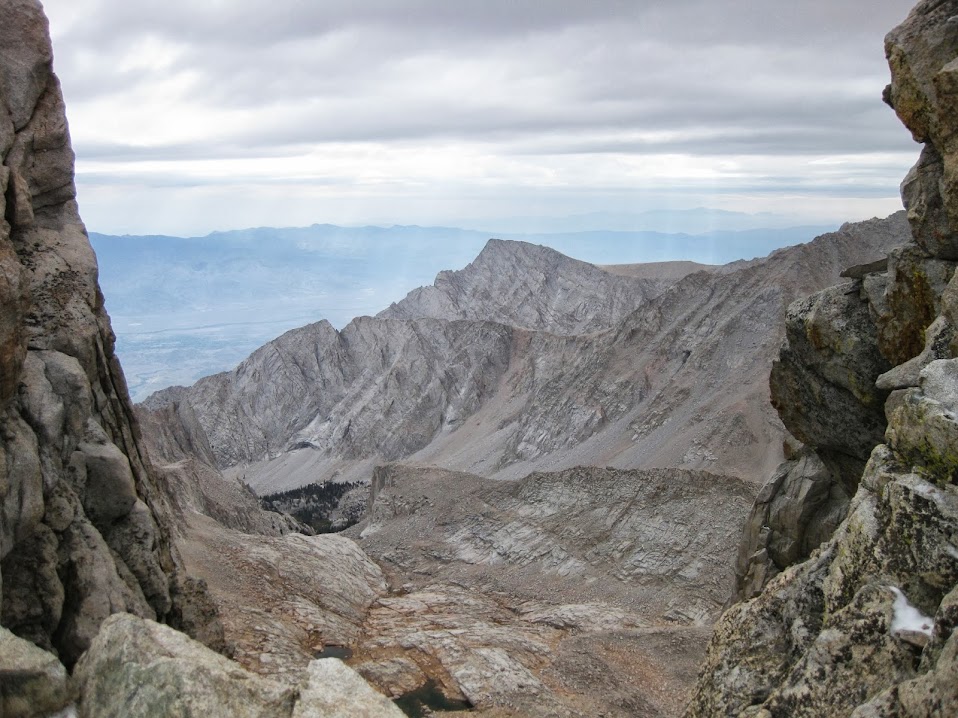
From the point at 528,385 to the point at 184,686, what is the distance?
8725cm

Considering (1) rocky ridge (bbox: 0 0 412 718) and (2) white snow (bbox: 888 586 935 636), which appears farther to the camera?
(1) rocky ridge (bbox: 0 0 412 718)

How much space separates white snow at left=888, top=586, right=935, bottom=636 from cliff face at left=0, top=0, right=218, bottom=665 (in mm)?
14974

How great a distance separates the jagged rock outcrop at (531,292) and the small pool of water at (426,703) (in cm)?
10684

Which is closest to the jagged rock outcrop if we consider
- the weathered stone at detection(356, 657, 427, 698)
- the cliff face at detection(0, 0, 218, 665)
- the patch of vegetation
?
the patch of vegetation

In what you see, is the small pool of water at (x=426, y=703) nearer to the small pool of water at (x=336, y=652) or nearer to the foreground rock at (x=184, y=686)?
the small pool of water at (x=336, y=652)

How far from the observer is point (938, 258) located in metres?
17.0

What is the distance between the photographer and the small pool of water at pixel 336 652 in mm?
32531

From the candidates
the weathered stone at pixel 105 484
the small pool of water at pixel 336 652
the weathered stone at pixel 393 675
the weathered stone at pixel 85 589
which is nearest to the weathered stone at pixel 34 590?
the weathered stone at pixel 85 589

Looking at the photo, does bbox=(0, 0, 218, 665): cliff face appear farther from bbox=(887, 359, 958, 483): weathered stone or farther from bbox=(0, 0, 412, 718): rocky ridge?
bbox=(887, 359, 958, 483): weathered stone

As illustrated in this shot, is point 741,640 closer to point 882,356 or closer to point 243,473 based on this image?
point 882,356

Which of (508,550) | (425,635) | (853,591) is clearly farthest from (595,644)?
(853,591)

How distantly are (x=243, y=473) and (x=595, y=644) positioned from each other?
89419mm

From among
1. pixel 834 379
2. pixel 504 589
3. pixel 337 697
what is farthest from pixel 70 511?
pixel 504 589

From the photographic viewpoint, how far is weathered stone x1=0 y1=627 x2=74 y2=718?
39.7 ft
